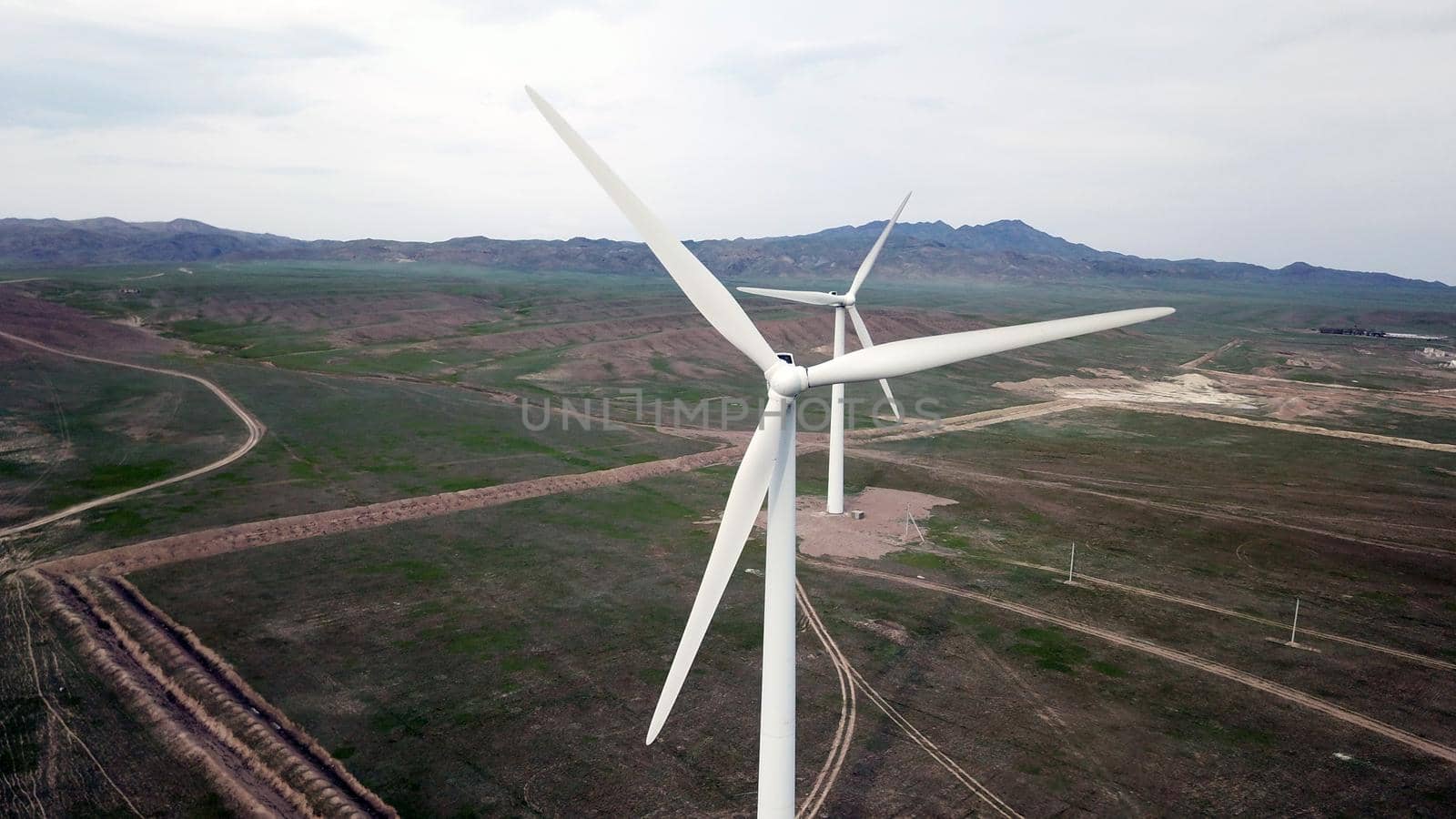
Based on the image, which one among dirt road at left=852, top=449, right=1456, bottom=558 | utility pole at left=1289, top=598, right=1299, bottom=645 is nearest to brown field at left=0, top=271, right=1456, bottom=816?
dirt road at left=852, top=449, right=1456, bottom=558

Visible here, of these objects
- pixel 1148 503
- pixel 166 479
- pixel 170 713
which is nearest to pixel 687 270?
pixel 170 713

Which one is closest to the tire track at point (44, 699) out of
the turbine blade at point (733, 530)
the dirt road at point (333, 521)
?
the dirt road at point (333, 521)

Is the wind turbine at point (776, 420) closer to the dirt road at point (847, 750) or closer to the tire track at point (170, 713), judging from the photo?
the dirt road at point (847, 750)

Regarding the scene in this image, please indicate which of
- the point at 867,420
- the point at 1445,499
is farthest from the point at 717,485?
the point at 1445,499

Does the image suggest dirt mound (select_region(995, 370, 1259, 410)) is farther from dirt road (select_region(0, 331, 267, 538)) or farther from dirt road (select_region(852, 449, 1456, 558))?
dirt road (select_region(0, 331, 267, 538))

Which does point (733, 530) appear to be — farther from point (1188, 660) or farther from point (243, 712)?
point (1188, 660)

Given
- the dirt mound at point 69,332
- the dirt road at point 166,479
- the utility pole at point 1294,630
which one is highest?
the dirt mound at point 69,332

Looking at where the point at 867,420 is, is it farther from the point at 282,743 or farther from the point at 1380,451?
the point at 282,743
